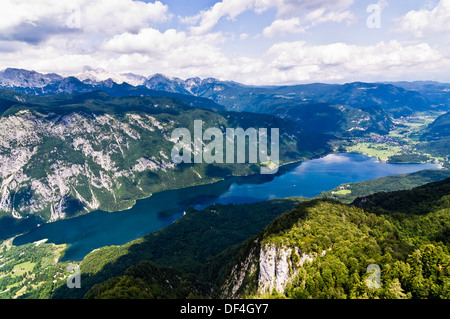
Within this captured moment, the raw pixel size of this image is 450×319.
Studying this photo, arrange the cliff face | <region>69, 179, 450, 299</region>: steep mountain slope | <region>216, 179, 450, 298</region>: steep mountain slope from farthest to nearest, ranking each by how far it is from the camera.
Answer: the cliff face < <region>69, 179, 450, 299</region>: steep mountain slope < <region>216, 179, 450, 298</region>: steep mountain slope

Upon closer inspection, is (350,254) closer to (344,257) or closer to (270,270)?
(344,257)

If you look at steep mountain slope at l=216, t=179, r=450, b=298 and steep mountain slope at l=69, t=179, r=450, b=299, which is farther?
steep mountain slope at l=69, t=179, r=450, b=299

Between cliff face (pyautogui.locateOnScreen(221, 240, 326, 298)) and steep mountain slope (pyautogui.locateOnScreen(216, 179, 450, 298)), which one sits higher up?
steep mountain slope (pyautogui.locateOnScreen(216, 179, 450, 298))

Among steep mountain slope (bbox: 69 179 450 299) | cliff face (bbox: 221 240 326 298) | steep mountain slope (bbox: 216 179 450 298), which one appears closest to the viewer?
steep mountain slope (bbox: 216 179 450 298)

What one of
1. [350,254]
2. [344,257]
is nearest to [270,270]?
[344,257]

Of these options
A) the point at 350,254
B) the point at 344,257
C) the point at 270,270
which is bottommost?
the point at 270,270

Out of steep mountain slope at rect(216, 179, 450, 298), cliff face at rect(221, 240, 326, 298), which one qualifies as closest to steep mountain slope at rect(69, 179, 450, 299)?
cliff face at rect(221, 240, 326, 298)

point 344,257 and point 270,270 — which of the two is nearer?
point 344,257

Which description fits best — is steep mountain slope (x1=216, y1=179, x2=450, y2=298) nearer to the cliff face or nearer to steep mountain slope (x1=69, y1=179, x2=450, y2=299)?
the cliff face

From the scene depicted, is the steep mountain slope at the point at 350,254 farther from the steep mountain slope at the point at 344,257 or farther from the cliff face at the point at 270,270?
the steep mountain slope at the point at 344,257

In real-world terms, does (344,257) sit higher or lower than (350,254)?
lower
